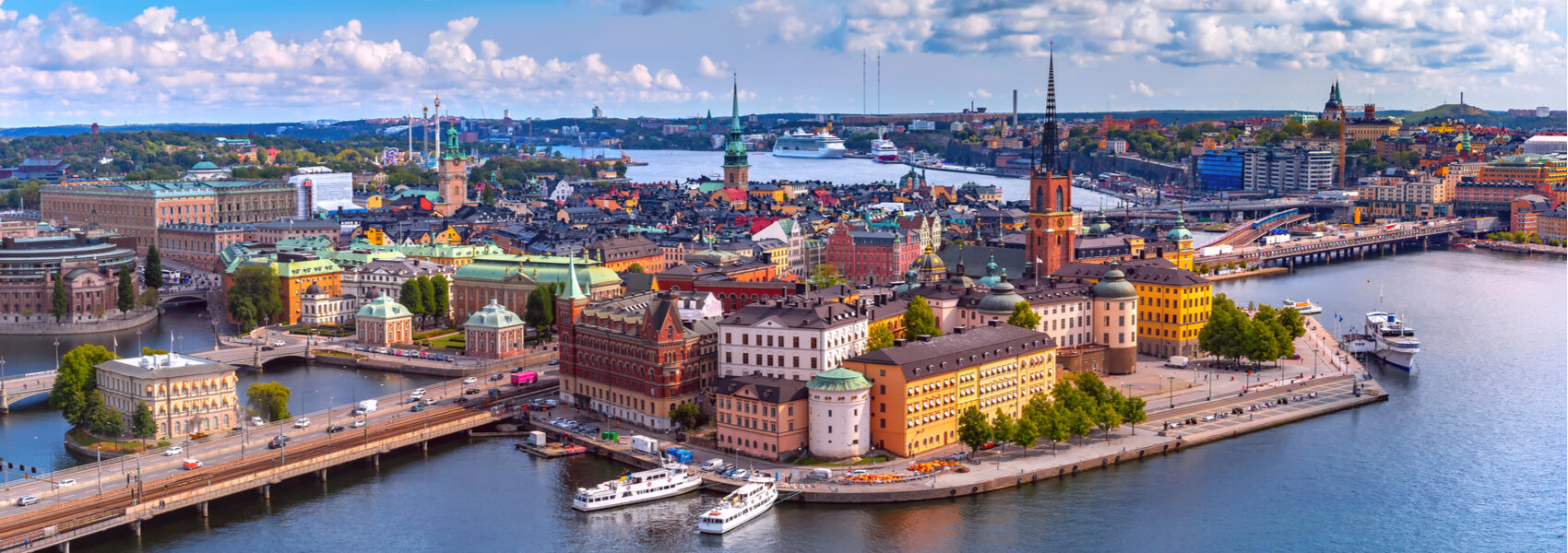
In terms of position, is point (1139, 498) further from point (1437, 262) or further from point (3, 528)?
point (1437, 262)

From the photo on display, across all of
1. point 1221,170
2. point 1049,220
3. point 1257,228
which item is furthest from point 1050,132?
point 1221,170

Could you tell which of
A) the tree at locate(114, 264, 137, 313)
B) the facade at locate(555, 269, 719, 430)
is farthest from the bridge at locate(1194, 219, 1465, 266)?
the tree at locate(114, 264, 137, 313)

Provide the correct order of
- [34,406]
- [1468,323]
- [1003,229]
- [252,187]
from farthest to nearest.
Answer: [252,187] < [1003,229] < [1468,323] < [34,406]

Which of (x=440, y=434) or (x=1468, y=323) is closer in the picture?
(x=440, y=434)

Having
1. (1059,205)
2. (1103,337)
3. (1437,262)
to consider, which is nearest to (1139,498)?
(1103,337)

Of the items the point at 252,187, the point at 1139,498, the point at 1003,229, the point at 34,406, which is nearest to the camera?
the point at 1139,498
